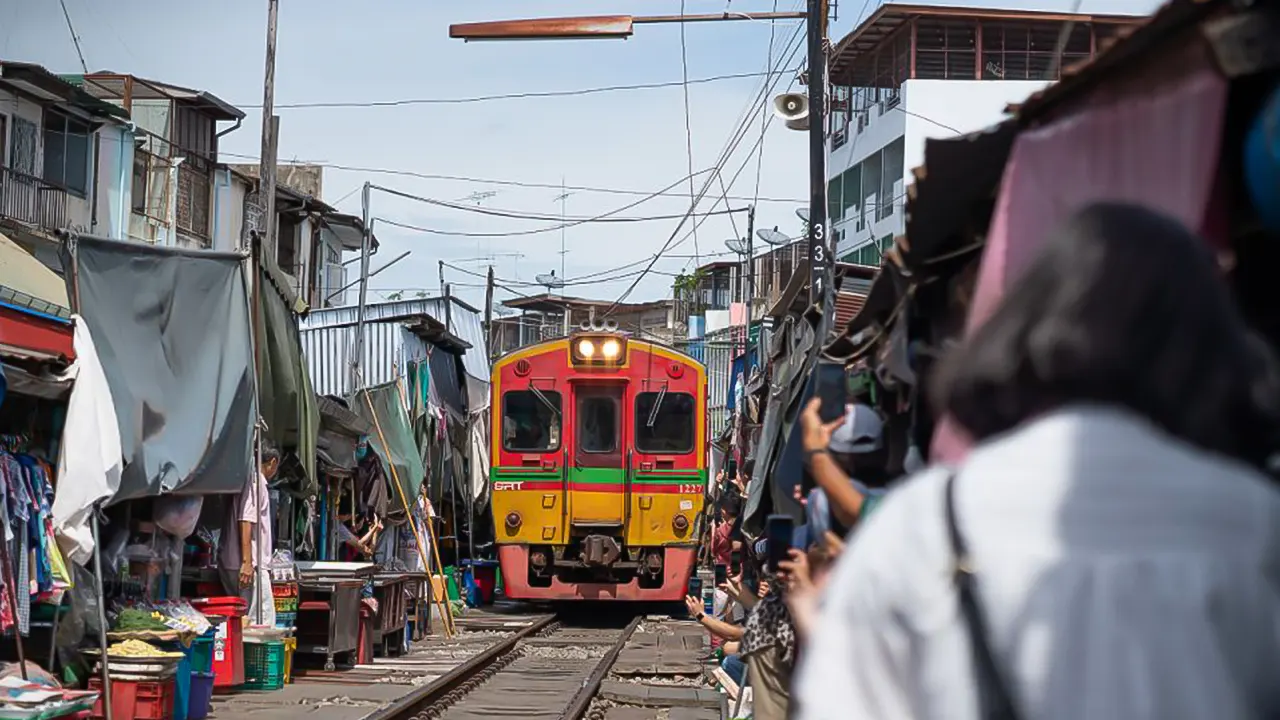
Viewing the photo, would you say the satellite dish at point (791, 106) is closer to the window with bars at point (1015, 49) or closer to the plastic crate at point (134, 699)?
the plastic crate at point (134, 699)

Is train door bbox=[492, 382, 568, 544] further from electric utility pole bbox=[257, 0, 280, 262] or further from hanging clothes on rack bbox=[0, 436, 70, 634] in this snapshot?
hanging clothes on rack bbox=[0, 436, 70, 634]

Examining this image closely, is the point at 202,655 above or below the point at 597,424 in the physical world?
below

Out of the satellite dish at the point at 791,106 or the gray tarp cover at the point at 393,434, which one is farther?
the gray tarp cover at the point at 393,434

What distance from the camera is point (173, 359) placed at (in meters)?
11.5

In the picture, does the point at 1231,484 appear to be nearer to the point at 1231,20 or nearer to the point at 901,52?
the point at 1231,20

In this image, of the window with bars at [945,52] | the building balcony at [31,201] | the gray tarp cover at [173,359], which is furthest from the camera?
the window with bars at [945,52]

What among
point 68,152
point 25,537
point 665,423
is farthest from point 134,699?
point 68,152

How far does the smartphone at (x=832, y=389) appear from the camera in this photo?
6.67 metres

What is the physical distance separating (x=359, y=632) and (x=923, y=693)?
13933mm

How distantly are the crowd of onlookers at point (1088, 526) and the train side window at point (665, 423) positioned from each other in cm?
1812

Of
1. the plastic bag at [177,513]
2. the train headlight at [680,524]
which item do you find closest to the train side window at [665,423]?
the train headlight at [680,524]

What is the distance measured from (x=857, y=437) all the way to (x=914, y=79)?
93.8 ft

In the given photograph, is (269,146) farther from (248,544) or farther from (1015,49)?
(1015,49)

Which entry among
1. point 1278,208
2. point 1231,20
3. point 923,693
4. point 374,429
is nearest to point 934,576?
point 923,693
